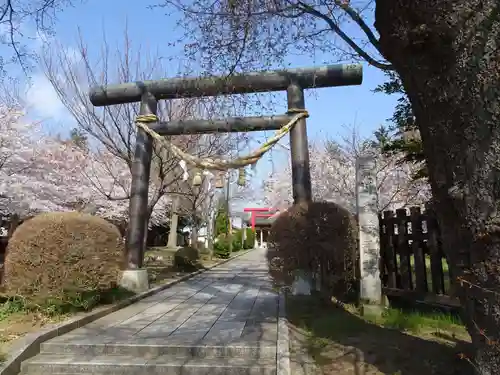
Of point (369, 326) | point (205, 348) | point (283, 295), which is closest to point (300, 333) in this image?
point (369, 326)

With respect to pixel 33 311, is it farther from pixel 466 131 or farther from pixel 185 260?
pixel 185 260

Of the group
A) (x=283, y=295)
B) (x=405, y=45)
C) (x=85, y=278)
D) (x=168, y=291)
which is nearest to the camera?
(x=405, y=45)

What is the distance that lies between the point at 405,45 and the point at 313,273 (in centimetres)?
504

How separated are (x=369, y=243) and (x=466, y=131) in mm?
4292

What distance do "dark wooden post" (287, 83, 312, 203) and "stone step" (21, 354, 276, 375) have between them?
500 cm

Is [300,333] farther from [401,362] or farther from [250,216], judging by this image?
[250,216]

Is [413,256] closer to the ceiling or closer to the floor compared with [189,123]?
closer to the floor

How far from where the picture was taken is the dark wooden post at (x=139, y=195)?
9664 mm

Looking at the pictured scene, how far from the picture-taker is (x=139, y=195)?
988 cm

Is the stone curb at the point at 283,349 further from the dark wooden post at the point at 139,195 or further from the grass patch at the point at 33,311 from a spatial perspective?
the dark wooden post at the point at 139,195

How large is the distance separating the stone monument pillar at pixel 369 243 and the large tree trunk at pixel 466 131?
3786 mm

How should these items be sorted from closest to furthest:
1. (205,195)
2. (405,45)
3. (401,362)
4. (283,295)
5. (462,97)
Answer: (462,97) < (405,45) < (401,362) < (283,295) < (205,195)

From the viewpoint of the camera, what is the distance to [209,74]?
18.2 feet

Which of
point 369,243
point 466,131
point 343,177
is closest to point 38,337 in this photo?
point 369,243
